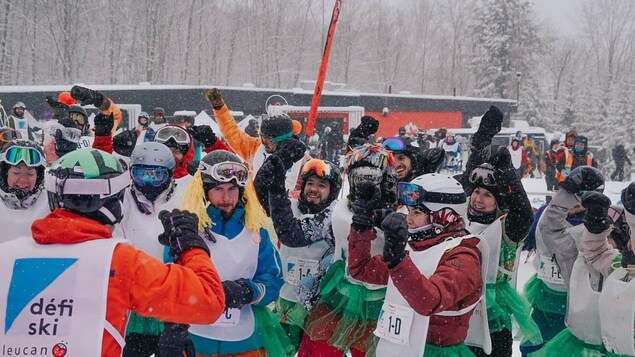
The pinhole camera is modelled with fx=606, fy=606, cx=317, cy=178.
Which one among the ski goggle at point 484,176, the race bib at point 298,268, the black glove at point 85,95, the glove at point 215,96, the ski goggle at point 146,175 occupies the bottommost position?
the race bib at point 298,268

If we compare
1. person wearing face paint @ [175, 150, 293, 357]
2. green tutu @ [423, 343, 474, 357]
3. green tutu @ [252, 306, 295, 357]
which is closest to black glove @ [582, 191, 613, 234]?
green tutu @ [423, 343, 474, 357]

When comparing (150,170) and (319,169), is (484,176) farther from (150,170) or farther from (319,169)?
(150,170)

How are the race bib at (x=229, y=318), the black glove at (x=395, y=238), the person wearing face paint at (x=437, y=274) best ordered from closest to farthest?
1. the black glove at (x=395, y=238)
2. the person wearing face paint at (x=437, y=274)
3. the race bib at (x=229, y=318)

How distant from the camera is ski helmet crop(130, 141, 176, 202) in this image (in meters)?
3.98

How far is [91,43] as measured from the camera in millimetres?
51000

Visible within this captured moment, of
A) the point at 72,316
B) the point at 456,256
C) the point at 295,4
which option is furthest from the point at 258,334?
the point at 295,4

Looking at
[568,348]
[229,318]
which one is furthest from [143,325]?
[568,348]

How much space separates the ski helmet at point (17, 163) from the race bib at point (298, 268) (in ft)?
5.81

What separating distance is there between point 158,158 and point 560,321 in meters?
3.18

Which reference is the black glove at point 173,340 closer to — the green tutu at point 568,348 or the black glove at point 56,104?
the green tutu at point 568,348

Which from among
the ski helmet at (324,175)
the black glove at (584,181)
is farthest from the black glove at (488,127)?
the ski helmet at (324,175)

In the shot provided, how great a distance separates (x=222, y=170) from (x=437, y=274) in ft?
4.58

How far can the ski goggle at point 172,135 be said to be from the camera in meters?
5.00

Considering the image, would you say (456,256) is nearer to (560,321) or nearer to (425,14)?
(560,321)
